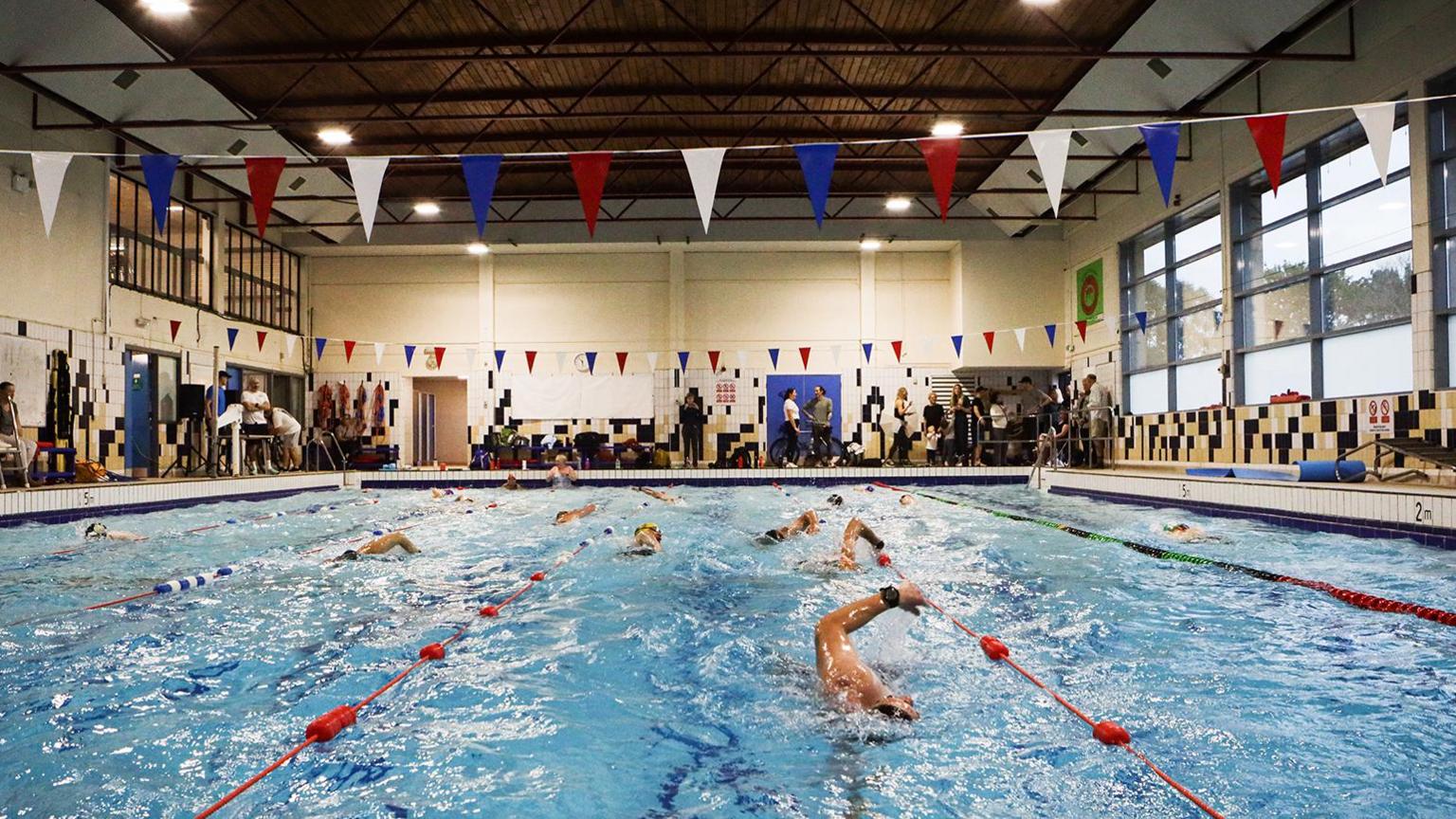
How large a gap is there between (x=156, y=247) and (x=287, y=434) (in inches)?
125

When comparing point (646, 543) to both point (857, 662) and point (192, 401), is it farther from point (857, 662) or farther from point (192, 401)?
point (192, 401)

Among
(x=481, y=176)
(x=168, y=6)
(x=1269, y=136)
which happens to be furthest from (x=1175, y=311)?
(x=168, y=6)

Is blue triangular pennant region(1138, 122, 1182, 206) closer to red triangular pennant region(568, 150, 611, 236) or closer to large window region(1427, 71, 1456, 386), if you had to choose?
large window region(1427, 71, 1456, 386)

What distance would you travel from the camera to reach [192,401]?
1132 centimetres

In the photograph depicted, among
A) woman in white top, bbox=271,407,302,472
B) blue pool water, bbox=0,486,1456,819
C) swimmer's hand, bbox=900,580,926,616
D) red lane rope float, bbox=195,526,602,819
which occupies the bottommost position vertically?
blue pool water, bbox=0,486,1456,819

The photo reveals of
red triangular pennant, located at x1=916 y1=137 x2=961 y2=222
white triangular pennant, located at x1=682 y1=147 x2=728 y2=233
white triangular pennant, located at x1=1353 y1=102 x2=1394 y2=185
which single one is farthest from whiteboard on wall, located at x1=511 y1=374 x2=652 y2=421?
white triangular pennant, located at x1=1353 y1=102 x2=1394 y2=185

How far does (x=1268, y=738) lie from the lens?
2.25 metres

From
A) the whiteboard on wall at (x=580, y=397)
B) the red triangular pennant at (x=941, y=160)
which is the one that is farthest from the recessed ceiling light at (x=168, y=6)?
the whiteboard on wall at (x=580, y=397)

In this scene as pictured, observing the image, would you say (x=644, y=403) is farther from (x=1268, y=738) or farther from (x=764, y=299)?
(x=1268, y=738)

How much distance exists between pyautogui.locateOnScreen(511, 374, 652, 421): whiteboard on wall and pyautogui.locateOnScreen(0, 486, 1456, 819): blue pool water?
1034 centimetres

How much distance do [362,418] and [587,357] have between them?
430 centimetres

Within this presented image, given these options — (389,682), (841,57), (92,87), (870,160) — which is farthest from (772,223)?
(389,682)

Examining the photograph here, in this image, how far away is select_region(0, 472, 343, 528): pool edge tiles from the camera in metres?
7.01

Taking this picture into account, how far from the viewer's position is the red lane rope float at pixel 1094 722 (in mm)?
1834
